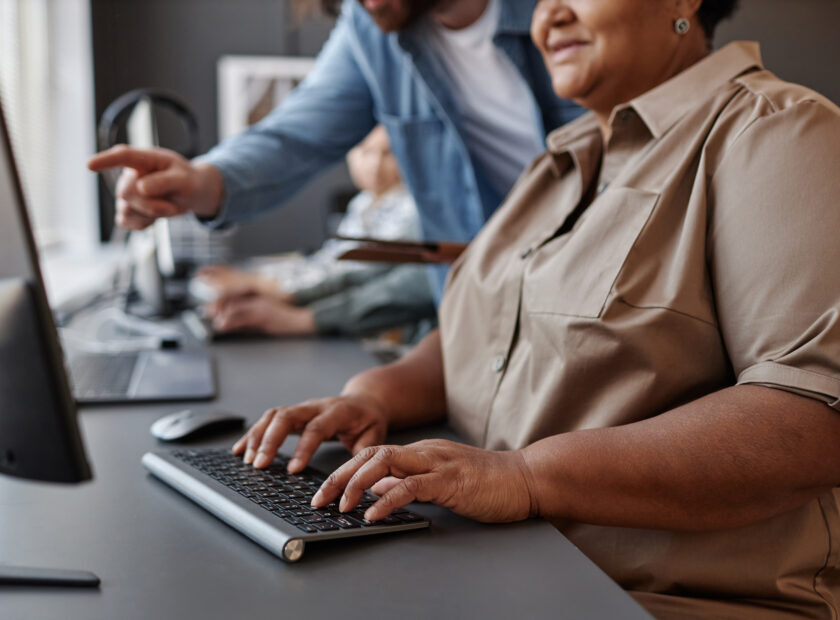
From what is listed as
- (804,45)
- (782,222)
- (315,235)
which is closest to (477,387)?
(782,222)

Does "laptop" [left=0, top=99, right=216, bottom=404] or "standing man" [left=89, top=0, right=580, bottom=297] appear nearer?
"laptop" [left=0, top=99, right=216, bottom=404]

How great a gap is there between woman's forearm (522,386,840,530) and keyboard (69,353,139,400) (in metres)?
0.77

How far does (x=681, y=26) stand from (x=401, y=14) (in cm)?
72

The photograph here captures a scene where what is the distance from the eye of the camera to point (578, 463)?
0.77 m

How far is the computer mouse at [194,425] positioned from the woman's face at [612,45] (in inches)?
23.7

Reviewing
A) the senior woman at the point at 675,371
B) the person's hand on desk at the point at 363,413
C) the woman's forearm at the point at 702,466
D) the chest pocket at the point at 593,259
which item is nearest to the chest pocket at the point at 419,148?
the person's hand on desk at the point at 363,413

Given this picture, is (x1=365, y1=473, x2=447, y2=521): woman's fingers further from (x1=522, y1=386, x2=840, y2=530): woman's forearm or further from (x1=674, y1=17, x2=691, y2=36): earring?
(x1=674, y1=17, x2=691, y2=36): earring

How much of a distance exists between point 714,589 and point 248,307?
1.36 metres

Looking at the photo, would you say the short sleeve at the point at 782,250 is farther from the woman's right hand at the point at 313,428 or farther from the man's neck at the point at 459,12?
the man's neck at the point at 459,12

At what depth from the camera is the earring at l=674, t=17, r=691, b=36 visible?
1047mm

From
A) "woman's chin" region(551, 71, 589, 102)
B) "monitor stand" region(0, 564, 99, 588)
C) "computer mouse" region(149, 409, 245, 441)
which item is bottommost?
"computer mouse" region(149, 409, 245, 441)

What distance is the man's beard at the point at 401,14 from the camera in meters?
1.62

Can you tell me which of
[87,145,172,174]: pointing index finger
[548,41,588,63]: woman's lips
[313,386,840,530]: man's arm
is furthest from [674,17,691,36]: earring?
[87,145,172,174]: pointing index finger

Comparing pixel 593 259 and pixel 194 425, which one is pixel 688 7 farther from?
pixel 194 425
